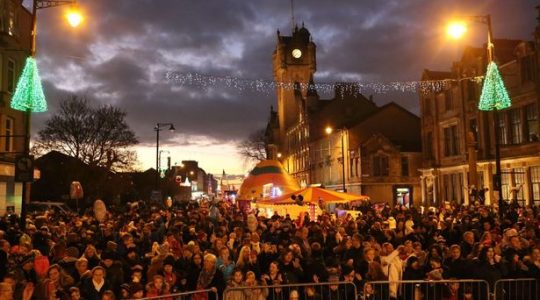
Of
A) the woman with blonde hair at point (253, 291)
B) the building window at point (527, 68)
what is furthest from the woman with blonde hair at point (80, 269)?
the building window at point (527, 68)

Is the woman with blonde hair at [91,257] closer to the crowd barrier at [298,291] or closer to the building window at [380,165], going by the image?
the crowd barrier at [298,291]

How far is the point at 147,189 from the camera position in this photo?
82.8m

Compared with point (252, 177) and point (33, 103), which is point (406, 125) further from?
point (33, 103)

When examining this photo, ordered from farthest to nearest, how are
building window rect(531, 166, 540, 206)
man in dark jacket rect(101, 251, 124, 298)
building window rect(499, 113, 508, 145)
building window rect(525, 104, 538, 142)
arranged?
building window rect(499, 113, 508, 145), building window rect(525, 104, 538, 142), building window rect(531, 166, 540, 206), man in dark jacket rect(101, 251, 124, 298)

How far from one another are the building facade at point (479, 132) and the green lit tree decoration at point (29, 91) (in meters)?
17.4

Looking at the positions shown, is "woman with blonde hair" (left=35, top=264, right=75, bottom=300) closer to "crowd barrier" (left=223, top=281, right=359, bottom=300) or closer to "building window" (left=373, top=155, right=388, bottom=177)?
"crowd barrier" (left=223, top=281, right=359, bottom=300)

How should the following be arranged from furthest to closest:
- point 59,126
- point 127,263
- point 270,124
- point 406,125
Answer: point 270,124 → point 406,125 → point 59,126 → point 127,263

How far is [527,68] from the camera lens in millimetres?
30312

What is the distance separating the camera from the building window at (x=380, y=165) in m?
50.6

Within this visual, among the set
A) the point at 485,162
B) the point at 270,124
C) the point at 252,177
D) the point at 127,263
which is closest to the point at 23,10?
the point at 252,177

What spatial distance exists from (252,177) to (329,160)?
27.7m

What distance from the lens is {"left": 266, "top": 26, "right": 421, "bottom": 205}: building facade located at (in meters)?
50.7

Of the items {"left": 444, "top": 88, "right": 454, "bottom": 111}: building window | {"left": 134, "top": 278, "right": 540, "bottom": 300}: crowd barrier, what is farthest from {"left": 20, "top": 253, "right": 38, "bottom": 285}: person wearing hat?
{"left": 444, "top": 88, "right": 454, "bottom": 111}: building window

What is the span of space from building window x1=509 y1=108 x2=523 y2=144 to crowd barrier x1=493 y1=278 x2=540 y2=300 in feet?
80.9
